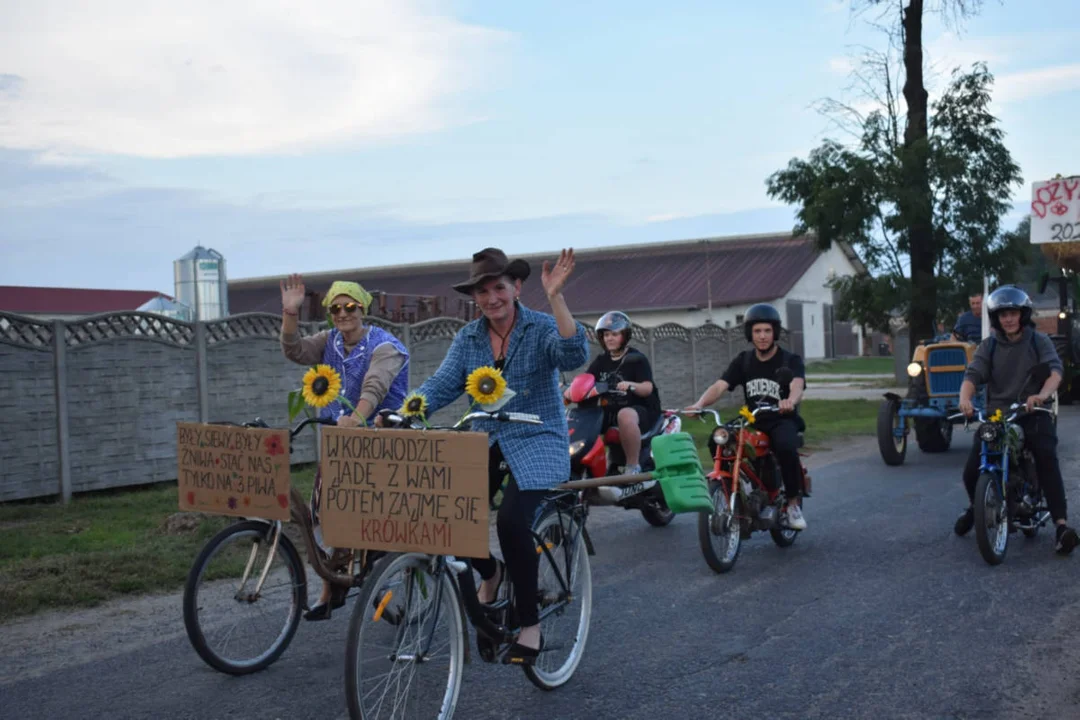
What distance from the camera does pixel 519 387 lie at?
→ 5.27 m

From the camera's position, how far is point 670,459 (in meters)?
5.27

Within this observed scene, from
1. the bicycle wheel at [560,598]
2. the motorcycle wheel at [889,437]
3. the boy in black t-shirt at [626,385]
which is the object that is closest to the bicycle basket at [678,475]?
the bicycle wheel at [560,598]

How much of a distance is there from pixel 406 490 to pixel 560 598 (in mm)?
1353

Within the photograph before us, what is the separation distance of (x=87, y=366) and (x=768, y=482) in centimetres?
721

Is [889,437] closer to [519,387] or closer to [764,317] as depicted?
[764,317]

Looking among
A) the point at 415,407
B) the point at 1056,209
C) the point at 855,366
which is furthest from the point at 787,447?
the point at 855,366

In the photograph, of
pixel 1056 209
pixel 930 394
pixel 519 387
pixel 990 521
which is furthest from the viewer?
pixel 1056 209

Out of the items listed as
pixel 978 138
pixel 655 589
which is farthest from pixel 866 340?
pixel 655 589

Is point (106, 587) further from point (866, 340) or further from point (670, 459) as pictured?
point (866, 340)

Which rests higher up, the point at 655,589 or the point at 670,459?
the point at 670,459

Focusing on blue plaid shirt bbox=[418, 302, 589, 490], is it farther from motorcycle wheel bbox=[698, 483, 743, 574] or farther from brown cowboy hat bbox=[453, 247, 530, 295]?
motorcycle wheel bbox=[698, 483, 743, 574]

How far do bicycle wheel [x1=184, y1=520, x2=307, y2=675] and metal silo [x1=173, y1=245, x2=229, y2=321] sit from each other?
36543 millimetres

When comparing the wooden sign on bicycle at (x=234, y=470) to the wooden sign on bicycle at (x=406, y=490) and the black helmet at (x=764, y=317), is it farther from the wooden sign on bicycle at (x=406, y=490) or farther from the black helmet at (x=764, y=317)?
the black helmet at (x=764, y=317)

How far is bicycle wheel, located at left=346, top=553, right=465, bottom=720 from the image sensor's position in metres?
4.34
